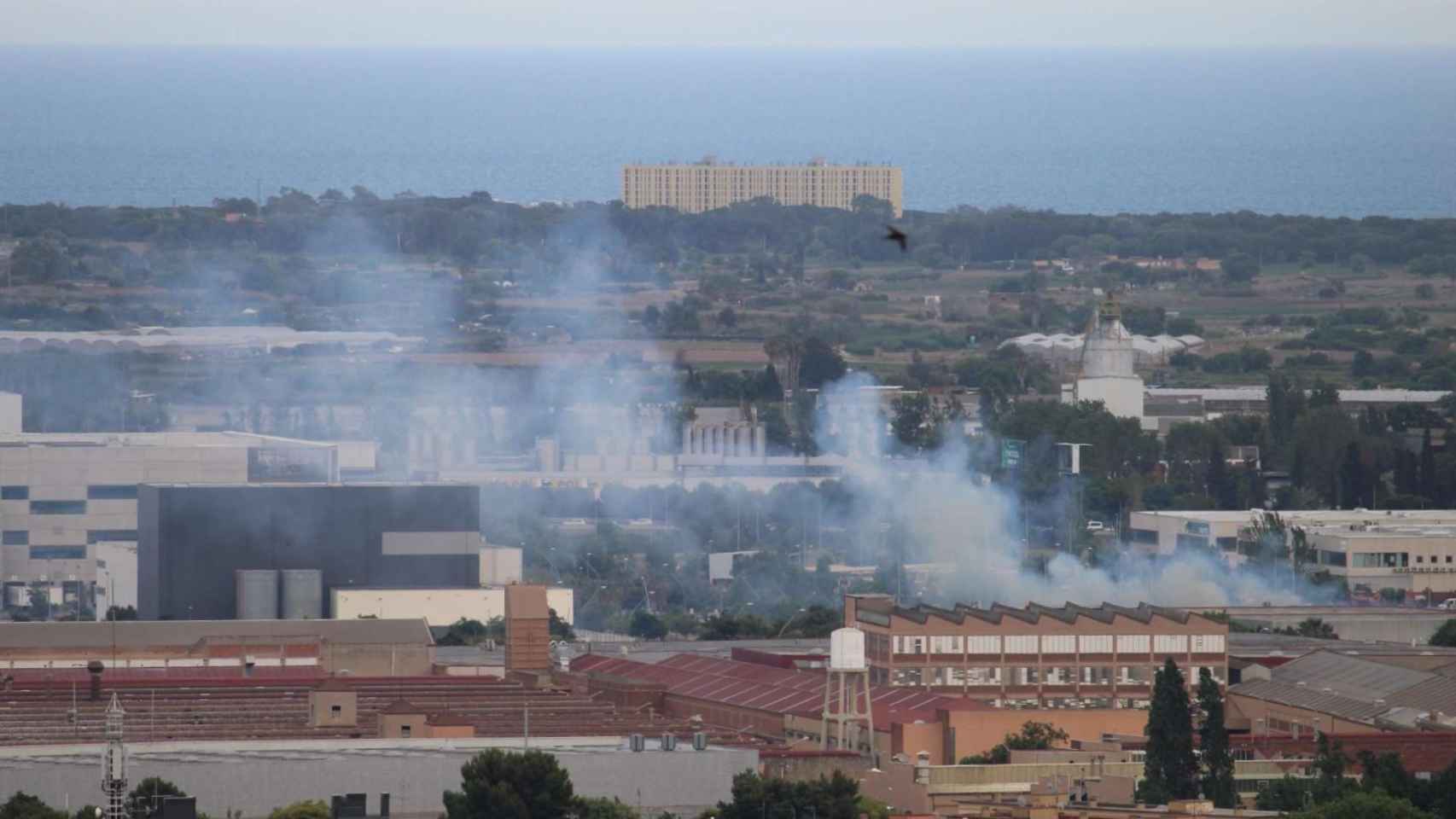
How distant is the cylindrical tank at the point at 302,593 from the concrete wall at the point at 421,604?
0.82 ft

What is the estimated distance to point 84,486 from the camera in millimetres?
77500

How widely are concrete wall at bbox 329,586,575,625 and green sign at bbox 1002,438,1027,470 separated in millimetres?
24126

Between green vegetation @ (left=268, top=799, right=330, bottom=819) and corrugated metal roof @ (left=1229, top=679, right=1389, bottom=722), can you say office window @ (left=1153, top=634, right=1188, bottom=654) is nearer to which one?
corrugated metal roof @ (left=1229, top=679, right=1389, bottom=722)

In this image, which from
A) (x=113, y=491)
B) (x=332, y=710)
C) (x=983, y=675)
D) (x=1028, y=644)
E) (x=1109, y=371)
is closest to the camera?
(x=332, y=710)

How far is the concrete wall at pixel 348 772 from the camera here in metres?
39.3

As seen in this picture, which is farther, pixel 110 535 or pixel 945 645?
pixel 110 535

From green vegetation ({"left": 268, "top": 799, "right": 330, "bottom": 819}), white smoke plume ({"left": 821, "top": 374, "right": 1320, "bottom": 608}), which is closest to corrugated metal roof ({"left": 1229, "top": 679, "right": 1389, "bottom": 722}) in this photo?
white smoke plume ({"left": 821, "top": 374, "right": 1320, "bottom": 608})

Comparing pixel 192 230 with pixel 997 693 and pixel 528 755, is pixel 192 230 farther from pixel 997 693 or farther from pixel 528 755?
pixel 528 755

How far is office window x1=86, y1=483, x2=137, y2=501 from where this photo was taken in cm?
7725

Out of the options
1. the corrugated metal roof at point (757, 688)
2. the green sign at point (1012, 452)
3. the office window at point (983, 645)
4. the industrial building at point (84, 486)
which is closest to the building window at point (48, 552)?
the industrial building at point (84, 486)

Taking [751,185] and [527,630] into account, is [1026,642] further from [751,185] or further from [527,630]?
[751,185]

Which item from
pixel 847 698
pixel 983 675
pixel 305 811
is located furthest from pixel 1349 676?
pixel 305 811

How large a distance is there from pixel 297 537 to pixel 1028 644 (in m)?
18.1

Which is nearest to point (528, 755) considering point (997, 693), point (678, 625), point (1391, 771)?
point (1391, 771)
